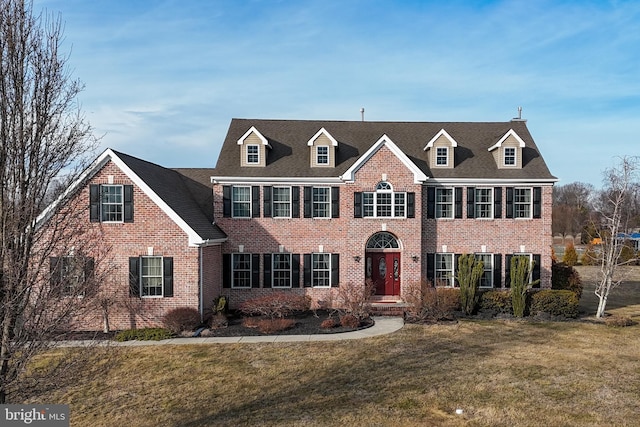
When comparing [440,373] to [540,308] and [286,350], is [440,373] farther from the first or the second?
[540,308]

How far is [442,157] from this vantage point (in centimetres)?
2230

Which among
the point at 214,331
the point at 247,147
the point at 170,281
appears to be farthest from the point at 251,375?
the point at 247,147

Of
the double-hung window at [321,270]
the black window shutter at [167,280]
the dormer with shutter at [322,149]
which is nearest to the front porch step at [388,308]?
the double-hung window at [321,270]

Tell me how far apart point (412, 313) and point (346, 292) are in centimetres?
312

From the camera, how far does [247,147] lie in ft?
71.1

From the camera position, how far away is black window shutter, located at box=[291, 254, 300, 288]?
21203 mm

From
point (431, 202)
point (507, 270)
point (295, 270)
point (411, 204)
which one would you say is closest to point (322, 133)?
point (411, 204)

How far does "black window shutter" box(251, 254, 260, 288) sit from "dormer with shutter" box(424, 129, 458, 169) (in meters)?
10.5

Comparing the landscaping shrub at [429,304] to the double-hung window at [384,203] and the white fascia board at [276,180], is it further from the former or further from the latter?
the white fascia board at [276,180]

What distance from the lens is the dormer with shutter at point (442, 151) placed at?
22.1 m

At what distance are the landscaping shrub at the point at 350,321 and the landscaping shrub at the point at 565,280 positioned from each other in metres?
11.5

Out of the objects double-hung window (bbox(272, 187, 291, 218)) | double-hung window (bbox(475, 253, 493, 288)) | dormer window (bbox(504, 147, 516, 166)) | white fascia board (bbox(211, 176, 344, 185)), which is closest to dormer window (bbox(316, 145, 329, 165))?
white fascia board (bbox(211, 176, 344, 185))

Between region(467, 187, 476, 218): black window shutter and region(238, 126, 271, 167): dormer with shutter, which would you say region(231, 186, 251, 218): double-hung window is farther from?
region(467, 187, 476, 218): black window shutter

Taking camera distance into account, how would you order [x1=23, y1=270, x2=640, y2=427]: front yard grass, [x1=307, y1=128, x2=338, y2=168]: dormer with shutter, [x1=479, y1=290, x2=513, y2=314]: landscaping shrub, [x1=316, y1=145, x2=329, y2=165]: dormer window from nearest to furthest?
[x1=23, y1=270, x2=640, y2=427]: front yard grass < [x1=479, y1=290, x2=513, y2=314]: landscaping shrub < [x1=307, y1=128, x2=338, y2=168]: dormer with shutter < [x1=316, y1=145, x2=329, y2=165]: dormer window
